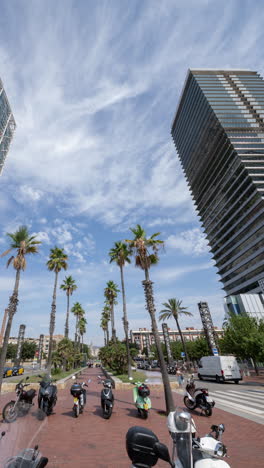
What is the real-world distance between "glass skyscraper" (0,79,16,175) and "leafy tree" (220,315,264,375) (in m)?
72.0

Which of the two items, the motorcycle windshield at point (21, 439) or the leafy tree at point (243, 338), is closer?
the motorcycle windshield at point (21, 439)

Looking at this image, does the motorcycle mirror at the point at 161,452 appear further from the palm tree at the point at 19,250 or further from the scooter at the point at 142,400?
the palm tree at the point at 19,250

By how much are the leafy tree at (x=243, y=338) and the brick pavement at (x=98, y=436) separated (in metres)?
19.6

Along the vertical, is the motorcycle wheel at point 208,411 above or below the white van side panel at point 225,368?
below

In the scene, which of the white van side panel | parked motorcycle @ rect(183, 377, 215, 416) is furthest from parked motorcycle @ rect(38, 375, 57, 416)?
the white van side panel

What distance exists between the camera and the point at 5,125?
71.6 m

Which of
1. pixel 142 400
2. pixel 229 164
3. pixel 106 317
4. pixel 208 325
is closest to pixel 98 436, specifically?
pixel 142 400

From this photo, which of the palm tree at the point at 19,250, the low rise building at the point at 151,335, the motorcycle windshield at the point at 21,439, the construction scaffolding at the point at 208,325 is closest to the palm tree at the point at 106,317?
the construction scaffolding at the point at 208,325

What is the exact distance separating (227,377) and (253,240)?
75.1m

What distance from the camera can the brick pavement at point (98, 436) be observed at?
2871mm

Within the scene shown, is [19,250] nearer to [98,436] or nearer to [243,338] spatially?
[98,436]

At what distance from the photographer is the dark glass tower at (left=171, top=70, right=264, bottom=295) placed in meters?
86.2

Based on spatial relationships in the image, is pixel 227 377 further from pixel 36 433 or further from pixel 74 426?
pixel 36 433

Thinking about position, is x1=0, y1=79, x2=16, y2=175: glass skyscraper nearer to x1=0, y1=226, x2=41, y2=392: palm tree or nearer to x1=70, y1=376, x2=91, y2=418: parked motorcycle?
x1=0, y1=226, x2=41, y2=392: palm tree
